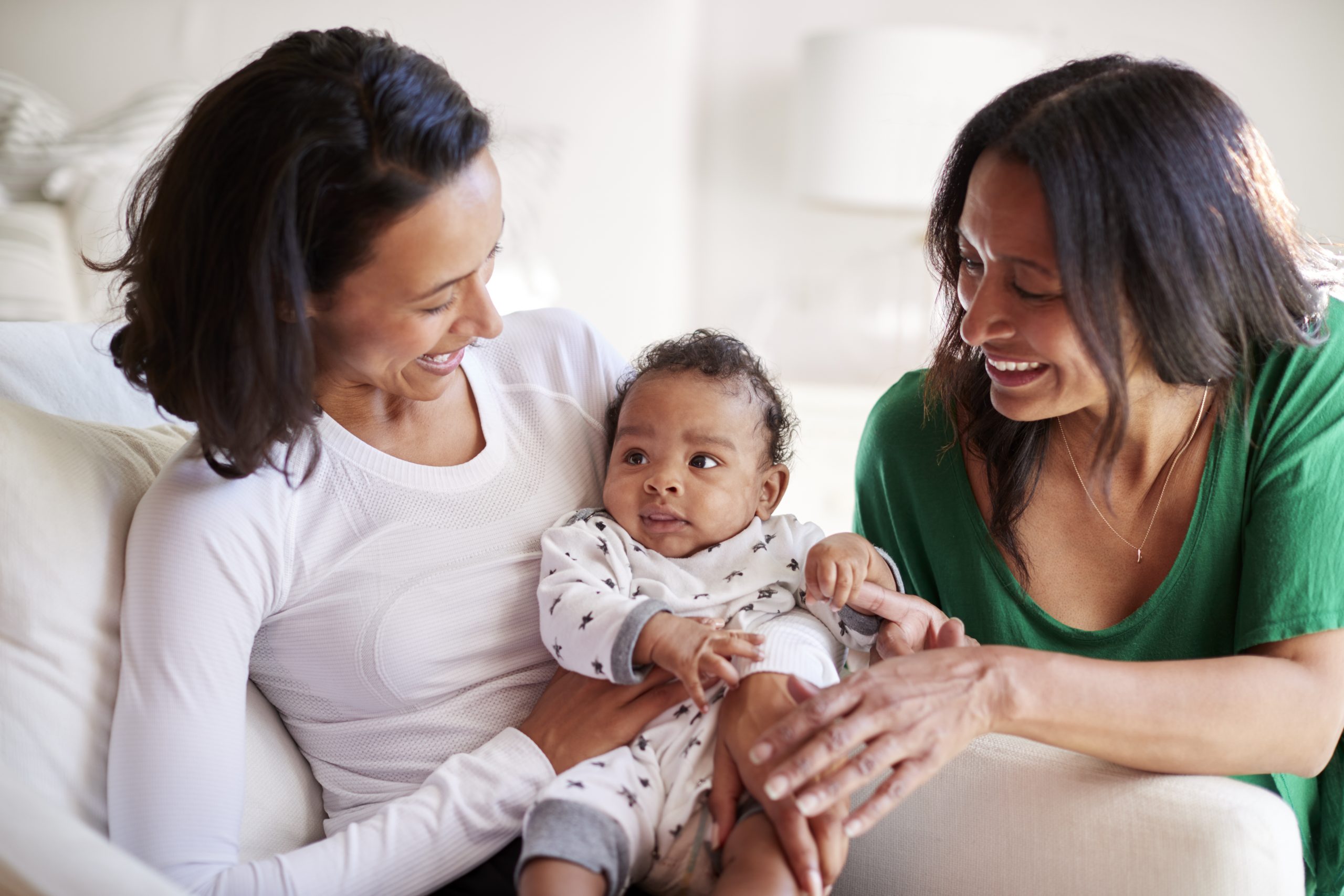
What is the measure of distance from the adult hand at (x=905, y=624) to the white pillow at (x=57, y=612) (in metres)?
0.77

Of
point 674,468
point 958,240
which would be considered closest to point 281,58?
point 674,468

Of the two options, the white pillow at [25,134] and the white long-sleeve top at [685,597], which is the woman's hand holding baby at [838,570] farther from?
the white pillow at [25,134]

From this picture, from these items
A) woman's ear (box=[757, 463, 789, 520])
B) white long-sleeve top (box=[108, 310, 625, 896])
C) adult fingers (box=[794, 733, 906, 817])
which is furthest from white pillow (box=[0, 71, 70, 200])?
adult fingers (box=[794, 733, 906, 817])

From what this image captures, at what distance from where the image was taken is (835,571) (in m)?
1.19

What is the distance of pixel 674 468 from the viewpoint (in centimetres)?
129

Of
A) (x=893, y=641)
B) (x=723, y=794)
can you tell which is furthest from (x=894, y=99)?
(x=723, y=794)

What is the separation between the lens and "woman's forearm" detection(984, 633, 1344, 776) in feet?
3.49

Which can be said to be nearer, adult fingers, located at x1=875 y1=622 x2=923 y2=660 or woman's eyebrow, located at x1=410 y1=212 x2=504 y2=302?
woman's eyebrow, located at x1=410 y1=212 x2=504 y2=302

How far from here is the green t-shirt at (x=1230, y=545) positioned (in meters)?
1.18

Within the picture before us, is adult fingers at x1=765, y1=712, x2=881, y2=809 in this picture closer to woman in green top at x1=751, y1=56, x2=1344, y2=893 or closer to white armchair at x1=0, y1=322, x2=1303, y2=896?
woman in green top at x1=751, y1=56, x2=1344, y2=893

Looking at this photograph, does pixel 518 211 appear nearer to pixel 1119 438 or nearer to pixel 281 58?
pixel 281 58

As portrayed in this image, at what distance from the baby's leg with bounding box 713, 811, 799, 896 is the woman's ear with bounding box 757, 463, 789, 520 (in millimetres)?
455

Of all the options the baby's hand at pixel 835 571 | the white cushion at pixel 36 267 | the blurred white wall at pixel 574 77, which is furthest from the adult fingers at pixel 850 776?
the blurred white wall at pixel 574 77

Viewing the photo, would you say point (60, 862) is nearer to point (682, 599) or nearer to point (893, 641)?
point (682, 599)
